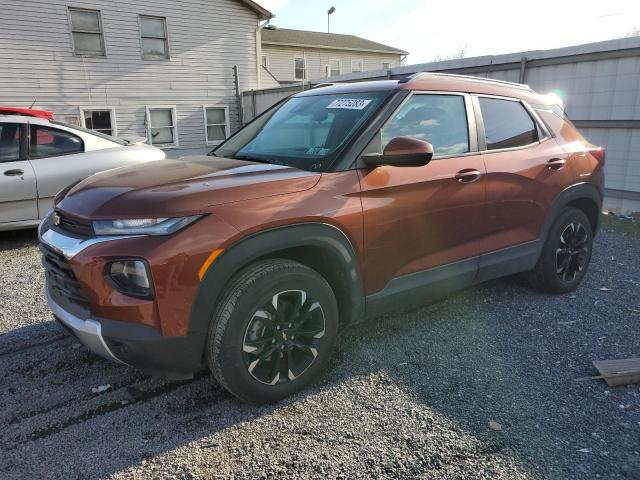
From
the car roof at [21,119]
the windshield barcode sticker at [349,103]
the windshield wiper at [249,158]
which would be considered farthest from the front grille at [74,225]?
the car roof at [21,119]

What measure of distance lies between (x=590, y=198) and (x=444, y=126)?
189 centimetres

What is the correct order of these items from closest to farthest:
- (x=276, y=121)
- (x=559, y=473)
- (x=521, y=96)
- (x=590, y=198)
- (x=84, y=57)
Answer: (x=559, y=473) → (x=276, y=121) → (x=521, y=96) → (x=590, y=198) → (x=84, y=57)

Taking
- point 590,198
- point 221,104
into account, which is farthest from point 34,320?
point 221,104

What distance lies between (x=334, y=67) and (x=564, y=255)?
93.5 ft

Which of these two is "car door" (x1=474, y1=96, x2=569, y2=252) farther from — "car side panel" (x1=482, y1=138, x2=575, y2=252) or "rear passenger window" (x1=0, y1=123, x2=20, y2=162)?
"rear passenger window" (x1=0, y1=123, x2=20, y2=162)

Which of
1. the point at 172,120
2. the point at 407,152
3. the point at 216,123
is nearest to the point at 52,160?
the point at 407,152

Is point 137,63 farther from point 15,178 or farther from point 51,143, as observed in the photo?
point 15,178

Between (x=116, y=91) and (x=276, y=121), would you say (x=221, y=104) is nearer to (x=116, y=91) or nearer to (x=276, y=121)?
(x=116, y=91)

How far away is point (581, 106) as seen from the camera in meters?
7.62

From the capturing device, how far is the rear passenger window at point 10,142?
5887mm

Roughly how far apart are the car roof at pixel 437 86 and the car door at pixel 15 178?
12.8 ft

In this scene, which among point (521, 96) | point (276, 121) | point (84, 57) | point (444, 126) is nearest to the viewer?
point (444, 126)

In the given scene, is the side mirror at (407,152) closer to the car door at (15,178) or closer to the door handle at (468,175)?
the door handle at (468,175)

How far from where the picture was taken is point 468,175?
3.42 metres
